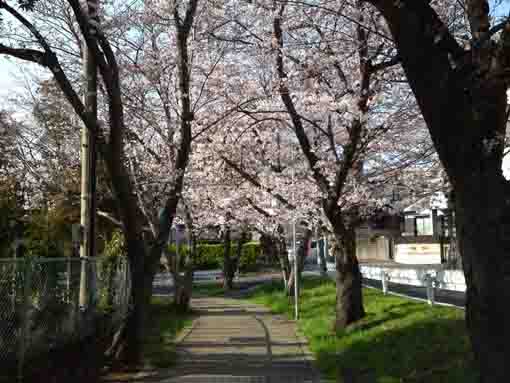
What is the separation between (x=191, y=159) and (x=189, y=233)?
4.88 m

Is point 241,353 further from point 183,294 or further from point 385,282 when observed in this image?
point 183,294

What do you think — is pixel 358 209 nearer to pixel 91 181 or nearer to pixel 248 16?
pixel 248 16

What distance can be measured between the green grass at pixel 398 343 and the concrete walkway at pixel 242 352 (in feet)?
1.38

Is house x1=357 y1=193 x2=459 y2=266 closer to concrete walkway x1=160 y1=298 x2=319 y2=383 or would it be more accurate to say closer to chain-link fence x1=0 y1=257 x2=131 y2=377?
concrete walkway x1=160 y1=298 x2=319 y2=383

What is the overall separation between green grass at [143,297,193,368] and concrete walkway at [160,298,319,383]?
0.78 ft

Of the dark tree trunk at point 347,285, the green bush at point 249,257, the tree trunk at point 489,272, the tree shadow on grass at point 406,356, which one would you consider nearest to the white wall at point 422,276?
the dark tree trunk at point 347,285

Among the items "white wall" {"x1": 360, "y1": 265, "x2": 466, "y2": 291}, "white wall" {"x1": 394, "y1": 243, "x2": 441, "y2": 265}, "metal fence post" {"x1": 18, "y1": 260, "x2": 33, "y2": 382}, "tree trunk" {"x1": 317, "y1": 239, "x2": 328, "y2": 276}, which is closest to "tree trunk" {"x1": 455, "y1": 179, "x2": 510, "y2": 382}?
"metal fence post" {"x1": 18, "y1": 260, "x2": 33, "y2": 382}

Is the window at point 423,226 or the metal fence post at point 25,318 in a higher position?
the window at point 423,226

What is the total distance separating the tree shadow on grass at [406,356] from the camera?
8.68m

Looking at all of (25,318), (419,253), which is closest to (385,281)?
(25,318)

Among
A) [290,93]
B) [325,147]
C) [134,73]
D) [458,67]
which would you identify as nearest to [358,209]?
[325,147]

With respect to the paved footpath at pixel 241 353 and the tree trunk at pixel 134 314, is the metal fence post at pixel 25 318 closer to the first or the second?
the paved footpath at pixel 241 353

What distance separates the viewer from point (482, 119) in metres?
5.79

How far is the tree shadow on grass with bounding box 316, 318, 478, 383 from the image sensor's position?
8.68 m
